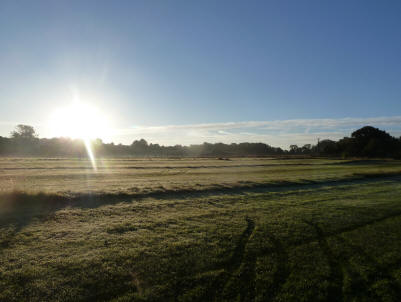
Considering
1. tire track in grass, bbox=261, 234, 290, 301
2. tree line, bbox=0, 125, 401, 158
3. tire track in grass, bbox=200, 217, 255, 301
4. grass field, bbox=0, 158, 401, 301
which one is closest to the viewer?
tire track in grass, bbox=200, 217, 255, 301

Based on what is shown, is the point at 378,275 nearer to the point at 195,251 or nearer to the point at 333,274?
the point at 333,274

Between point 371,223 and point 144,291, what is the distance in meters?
11.3

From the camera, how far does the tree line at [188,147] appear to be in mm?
97875

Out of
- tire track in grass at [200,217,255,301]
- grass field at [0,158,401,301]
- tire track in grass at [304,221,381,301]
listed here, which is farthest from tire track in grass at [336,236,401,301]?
tire track in grass at [200,217,255,301]

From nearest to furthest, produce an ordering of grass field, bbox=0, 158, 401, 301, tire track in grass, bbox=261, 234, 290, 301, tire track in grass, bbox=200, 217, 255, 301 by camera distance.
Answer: tire track in grass, bbox=200, 217, 255, 301 → tire track in grass, bbox=261, 234, 290, 301 → grass field, bbox=0, 158, 401, 301

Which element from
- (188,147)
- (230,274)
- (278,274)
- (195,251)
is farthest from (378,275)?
(188,147)

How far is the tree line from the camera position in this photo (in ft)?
321

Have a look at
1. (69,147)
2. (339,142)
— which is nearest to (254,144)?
(339,142)

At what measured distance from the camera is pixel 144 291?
5.61 meters

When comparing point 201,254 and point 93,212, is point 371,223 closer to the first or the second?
point 201,254

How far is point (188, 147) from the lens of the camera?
575 ft

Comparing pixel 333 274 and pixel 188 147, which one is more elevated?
pixel 188 147

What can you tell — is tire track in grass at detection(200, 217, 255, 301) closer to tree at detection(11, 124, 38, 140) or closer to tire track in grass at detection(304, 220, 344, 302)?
tire track in grass at detection(304, 220, 344, 302)

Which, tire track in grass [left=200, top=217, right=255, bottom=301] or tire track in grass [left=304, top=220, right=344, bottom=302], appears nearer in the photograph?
tire track in grass [left=200, top=217, right=255, bottom=301]
